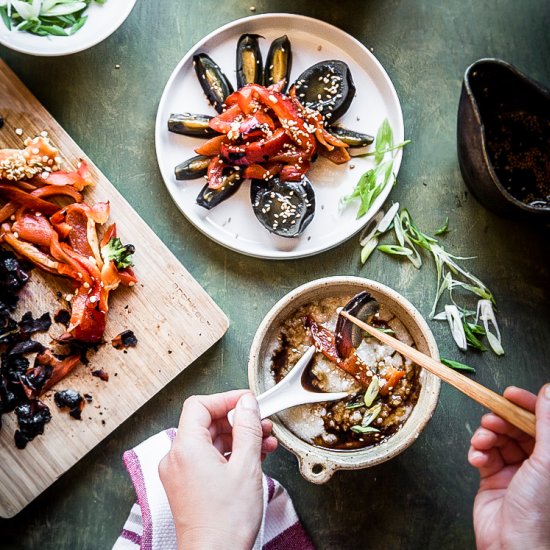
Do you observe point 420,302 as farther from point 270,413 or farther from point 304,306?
point 270,413

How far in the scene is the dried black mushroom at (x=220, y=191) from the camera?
6.50 ft

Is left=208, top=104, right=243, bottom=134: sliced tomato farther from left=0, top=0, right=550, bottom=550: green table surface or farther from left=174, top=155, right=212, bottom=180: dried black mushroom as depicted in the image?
left=0, top=0, right=550, bottom=550: green table surface

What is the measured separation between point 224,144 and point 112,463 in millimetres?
1050

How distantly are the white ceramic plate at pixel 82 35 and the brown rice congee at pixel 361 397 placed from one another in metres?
1.07

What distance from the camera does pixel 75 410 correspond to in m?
1.94

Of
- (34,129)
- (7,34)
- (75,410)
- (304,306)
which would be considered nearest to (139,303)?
(75,410)

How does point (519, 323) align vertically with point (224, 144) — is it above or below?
below

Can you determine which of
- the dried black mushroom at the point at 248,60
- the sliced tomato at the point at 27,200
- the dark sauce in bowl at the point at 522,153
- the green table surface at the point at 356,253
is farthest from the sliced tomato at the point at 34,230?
the dark sauce in bowl at the point at 522,153

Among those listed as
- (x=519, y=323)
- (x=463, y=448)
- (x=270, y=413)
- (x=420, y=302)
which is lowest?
(x=463, y=448)

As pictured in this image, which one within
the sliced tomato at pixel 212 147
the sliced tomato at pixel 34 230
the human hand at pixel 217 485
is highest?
the sliced tomato at pixel 34 230

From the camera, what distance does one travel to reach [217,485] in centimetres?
150

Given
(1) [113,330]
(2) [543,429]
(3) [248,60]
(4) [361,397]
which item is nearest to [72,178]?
(1) [113,330]

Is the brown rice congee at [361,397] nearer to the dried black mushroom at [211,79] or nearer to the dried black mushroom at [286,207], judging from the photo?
→ the dried black mushroom at [286,207]

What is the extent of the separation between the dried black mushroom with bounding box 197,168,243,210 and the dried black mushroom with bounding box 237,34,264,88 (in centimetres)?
28
